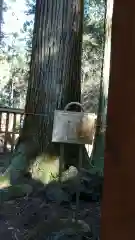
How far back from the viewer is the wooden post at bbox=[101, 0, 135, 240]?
2.62 feet

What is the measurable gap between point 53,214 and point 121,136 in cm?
270

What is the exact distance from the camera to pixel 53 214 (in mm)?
3365

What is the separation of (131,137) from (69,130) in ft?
8.09

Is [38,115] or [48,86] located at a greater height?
[48,86]

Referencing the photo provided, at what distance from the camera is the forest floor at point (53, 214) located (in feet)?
9.11

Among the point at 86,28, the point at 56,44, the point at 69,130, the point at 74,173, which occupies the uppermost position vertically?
the point at 86,28

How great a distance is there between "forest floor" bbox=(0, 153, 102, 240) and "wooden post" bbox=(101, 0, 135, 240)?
71.2 inches

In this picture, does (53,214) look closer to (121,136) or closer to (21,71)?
(121,136)

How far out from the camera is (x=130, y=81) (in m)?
0.82

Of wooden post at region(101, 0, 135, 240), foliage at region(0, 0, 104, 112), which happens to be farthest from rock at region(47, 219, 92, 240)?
foliage at region(0, 0, 104, 112)

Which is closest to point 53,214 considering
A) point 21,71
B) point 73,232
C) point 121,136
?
point 73,232

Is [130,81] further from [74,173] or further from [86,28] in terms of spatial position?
[86,28]

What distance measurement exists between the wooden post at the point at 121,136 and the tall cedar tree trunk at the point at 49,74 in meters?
3.40

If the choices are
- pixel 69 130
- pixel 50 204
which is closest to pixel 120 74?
pixel 69 130
